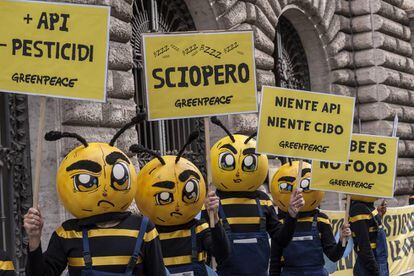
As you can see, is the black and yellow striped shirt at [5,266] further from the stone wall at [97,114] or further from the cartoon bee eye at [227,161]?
the stone wall at [97,114]

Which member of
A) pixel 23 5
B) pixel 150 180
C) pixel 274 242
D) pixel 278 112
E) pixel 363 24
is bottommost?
pixel 274 242

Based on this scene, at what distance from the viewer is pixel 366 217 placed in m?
6.41

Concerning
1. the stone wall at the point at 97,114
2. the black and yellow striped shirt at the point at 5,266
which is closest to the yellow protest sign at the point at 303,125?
the stone wall at the point at 97,114

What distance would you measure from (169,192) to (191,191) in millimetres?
128

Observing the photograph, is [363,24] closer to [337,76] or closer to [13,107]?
[337,76]

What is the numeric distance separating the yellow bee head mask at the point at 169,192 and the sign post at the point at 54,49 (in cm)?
58

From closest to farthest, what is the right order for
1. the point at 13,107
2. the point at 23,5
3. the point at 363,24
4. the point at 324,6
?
the point at 23,5
the point at 13,107
the point at 324,6
the point at 363,24

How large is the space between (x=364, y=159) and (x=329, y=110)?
1031 millimetres

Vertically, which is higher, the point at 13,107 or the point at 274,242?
the point at 13,107

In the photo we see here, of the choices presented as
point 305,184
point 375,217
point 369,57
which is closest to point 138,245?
point 305,184

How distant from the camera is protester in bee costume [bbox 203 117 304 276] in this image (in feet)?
16.8

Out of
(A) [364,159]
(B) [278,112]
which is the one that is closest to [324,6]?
(A) [364,159]

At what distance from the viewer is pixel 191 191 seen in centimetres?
428

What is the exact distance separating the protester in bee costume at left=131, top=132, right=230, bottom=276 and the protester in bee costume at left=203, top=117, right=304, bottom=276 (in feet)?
2.57
